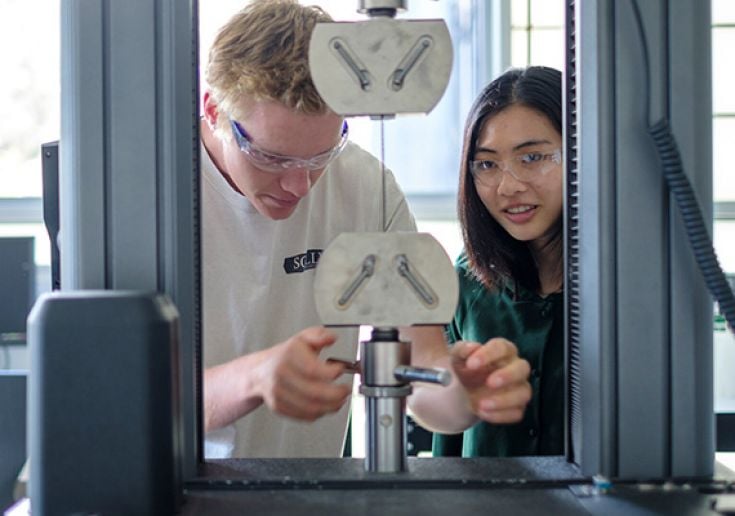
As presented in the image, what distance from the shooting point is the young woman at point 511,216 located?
1814 mm

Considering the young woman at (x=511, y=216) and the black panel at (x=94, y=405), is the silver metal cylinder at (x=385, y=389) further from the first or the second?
the young woman at (x=511, y=216)

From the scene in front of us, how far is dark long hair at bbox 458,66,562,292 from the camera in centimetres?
186

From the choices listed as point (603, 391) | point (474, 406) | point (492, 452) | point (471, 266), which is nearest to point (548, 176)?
point (471, 266)

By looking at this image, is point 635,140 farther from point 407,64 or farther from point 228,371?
point 228,371

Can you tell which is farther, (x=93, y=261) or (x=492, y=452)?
(x=492, y=452)

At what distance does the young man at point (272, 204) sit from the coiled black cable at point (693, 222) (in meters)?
0.35

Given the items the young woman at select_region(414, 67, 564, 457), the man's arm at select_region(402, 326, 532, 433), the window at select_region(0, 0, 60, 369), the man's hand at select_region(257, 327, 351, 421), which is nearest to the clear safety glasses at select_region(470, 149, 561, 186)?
the young woman at select_region(414, 67, 564, 457)

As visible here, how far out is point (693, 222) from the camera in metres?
0.78

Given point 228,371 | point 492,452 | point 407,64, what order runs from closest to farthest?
1. point 407,64
2. point 228,371
3. point 492,452

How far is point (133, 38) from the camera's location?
798 mm

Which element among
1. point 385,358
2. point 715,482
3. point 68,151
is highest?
point 68,151

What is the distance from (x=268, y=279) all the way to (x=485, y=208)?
0.53 metres

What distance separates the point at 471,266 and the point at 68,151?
1.21 meters

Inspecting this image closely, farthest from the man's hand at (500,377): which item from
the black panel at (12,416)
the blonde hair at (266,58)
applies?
the black panel at (12,416)
